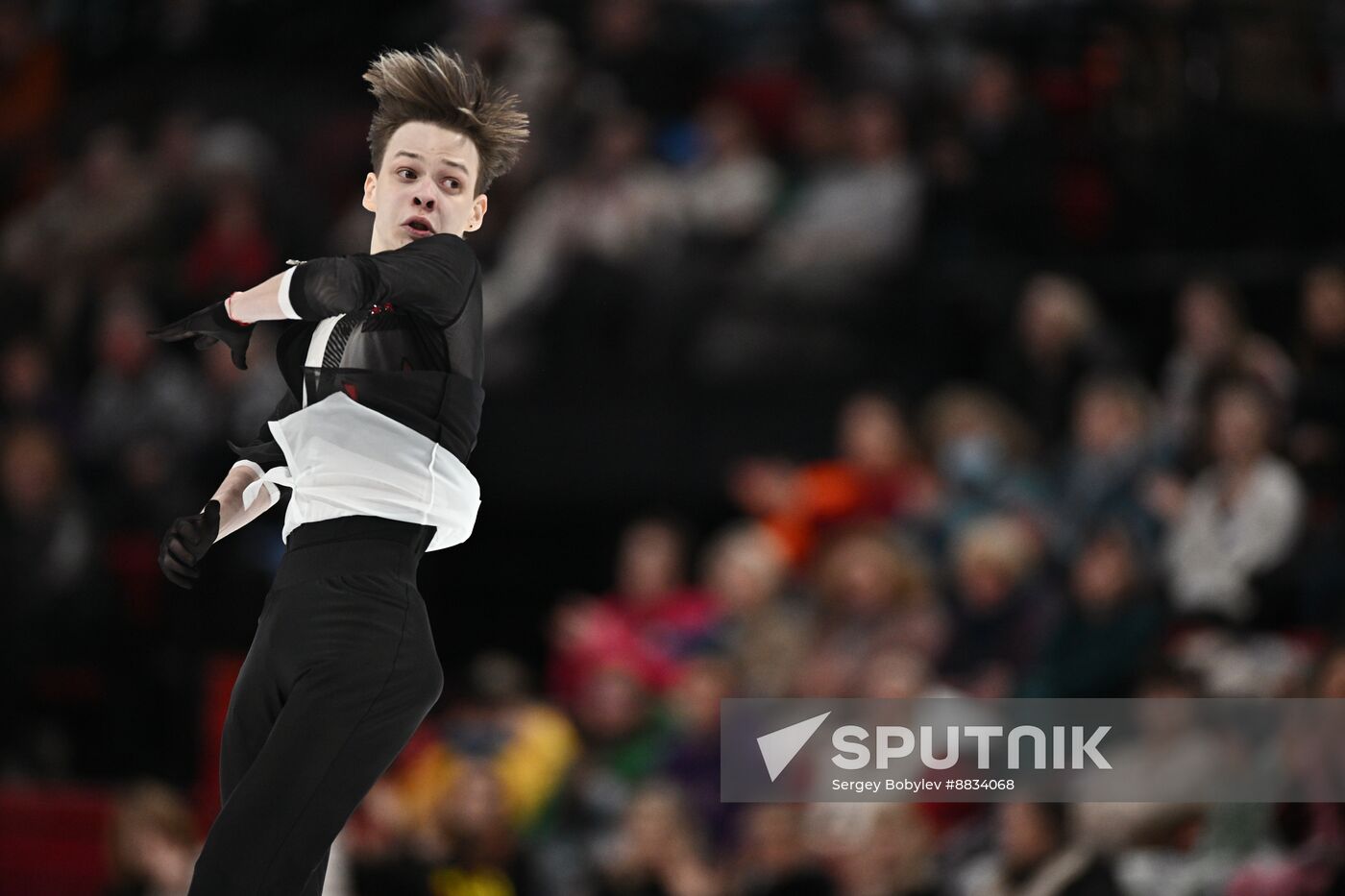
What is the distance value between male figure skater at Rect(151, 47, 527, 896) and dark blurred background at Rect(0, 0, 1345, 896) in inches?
160

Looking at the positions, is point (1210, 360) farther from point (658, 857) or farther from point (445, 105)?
point (445, 105)

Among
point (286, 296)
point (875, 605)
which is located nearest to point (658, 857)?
point (875, 605)

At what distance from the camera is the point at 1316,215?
30.8ft

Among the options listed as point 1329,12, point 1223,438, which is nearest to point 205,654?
point 1223,438

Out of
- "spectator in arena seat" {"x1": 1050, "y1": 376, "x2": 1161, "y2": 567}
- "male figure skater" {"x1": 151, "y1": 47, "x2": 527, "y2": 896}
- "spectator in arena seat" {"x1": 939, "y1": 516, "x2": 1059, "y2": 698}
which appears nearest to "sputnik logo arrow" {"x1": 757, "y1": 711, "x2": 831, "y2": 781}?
"spectator in arena seat" {"x1": 939, "y1": 516, "x2": 1059, "y2": 698}

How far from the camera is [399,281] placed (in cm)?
305

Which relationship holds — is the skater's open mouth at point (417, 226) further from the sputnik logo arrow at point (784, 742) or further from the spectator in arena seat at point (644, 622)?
the spectator in arena seat at point (644, 622)

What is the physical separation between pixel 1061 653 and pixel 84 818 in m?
4.72

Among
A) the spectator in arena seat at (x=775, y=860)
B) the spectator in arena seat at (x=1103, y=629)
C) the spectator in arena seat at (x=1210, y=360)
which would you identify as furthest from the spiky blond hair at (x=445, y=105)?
the spectator in arena seat at (x=1210, y=360)

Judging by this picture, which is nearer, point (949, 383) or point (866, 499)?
point (866, 499)

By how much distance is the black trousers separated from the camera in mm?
3117

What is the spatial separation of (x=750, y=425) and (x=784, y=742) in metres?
2.76

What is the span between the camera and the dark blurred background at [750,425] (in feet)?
25.2

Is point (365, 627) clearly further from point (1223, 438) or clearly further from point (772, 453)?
point (772, 453)
